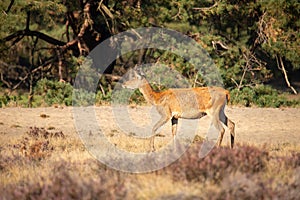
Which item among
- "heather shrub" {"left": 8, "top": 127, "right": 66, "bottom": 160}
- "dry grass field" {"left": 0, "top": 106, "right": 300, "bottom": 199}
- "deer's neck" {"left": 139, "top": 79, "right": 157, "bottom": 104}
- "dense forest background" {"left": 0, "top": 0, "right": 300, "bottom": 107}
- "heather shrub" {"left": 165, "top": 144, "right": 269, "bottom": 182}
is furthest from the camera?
"dense forest background" {"left": 0, "top": 0, "right": 300, "bottom": 107}

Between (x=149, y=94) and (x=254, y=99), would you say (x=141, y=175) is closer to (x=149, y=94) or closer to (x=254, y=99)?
(x=149, y=94)

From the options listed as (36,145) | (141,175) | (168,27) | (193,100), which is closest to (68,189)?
(141,175)

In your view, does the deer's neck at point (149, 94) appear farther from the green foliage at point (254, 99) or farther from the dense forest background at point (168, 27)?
the green foliage at point (254, 99)

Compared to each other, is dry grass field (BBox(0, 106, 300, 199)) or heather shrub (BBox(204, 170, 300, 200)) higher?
heather shrub (BBox(204, 170, 300, 200))

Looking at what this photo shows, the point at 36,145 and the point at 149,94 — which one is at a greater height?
the point at 149,94

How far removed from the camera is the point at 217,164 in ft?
27.6

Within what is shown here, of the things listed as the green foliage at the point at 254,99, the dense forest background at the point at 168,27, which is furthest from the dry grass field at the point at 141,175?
the dense forest background at the point at 168,27

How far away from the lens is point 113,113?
1939 cm

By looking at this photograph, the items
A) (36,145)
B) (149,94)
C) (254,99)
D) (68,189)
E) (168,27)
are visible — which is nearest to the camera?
(68,189)

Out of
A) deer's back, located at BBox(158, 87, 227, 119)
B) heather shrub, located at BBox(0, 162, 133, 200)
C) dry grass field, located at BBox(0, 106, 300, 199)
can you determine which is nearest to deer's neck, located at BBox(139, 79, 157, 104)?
deer's back, located at BBox(158, 87, 227, 119)

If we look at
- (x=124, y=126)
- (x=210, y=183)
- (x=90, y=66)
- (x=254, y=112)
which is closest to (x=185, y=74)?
(x=90, y=66)

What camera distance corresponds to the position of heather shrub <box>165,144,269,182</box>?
26.8 ft

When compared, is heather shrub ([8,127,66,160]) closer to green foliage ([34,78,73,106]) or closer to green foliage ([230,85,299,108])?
green foliage ([34,78,73,106])

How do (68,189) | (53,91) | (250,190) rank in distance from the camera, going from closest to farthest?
(250,190), (68,189), (53,91)
